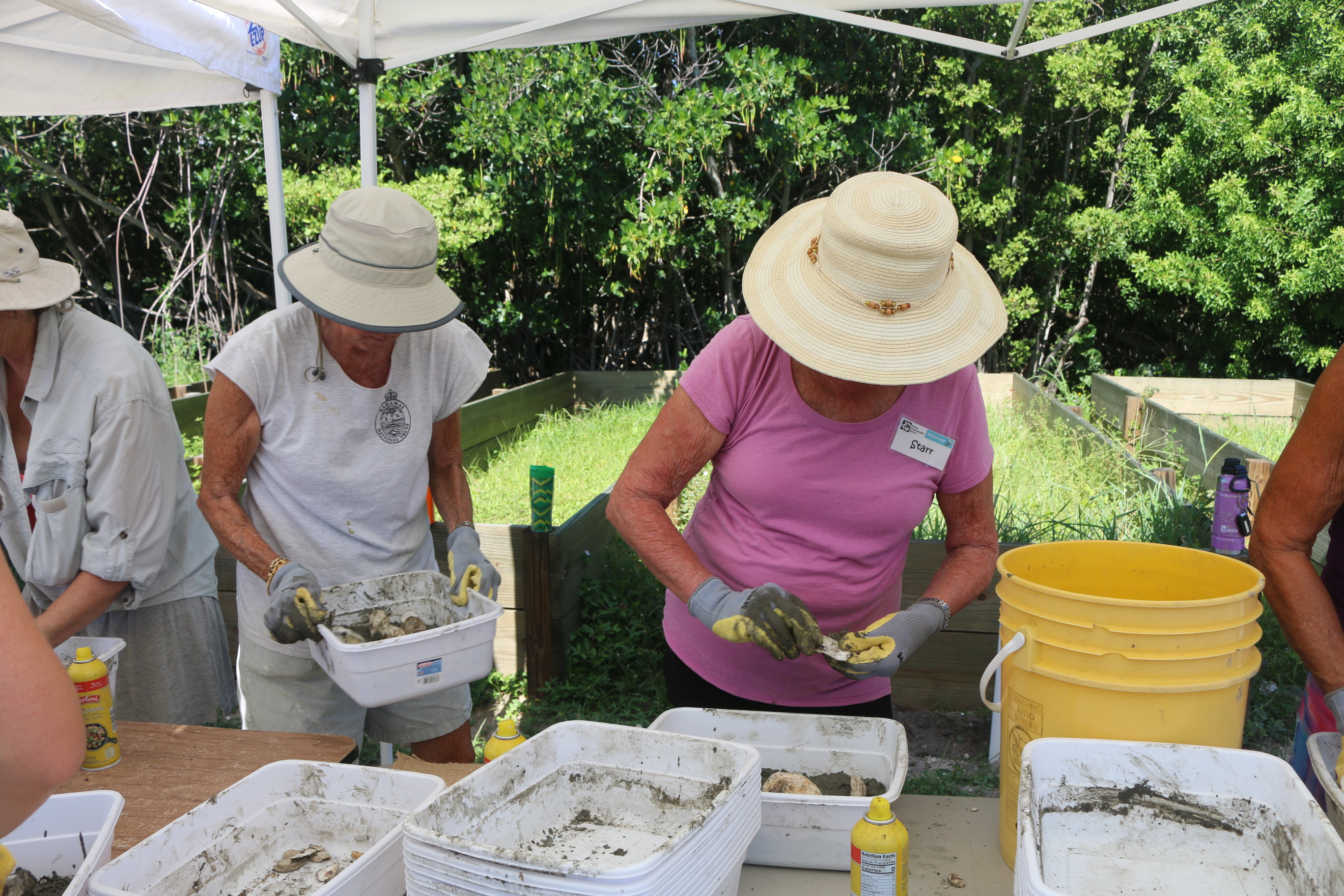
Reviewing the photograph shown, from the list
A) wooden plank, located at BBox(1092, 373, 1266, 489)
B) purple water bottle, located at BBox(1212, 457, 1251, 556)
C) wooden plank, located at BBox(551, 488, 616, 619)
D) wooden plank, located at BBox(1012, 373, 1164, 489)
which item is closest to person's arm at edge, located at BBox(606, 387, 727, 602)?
wooden plank, located at BBox(551, 488, 616, 619)

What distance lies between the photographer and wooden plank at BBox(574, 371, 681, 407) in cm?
904

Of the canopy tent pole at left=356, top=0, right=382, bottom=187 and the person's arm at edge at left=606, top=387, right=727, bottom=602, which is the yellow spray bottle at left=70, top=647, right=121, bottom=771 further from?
the canopy tent pole at left=356, top=0, right=382, bottom=187

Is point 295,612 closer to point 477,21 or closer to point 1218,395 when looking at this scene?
point 477,21

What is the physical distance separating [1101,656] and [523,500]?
181 inches

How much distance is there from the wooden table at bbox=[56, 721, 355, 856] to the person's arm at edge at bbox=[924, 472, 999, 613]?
4.06 feet

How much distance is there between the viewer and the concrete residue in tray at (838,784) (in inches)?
63.9

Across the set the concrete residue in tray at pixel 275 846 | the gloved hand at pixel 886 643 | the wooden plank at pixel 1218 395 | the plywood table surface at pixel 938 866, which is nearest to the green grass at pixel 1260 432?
the wooden plank at pixel 1218 395

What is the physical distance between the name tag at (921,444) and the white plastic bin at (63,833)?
1434mm

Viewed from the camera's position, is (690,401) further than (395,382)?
No

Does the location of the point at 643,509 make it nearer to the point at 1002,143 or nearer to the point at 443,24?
the point at 443,24

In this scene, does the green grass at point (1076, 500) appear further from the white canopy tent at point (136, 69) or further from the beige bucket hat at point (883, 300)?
the white canopy tent at point (136, 69)

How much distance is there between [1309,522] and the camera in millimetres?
1781

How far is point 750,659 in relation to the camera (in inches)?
81.9

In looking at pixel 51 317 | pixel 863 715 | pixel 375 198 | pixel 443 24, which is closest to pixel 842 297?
pixel 863 715
